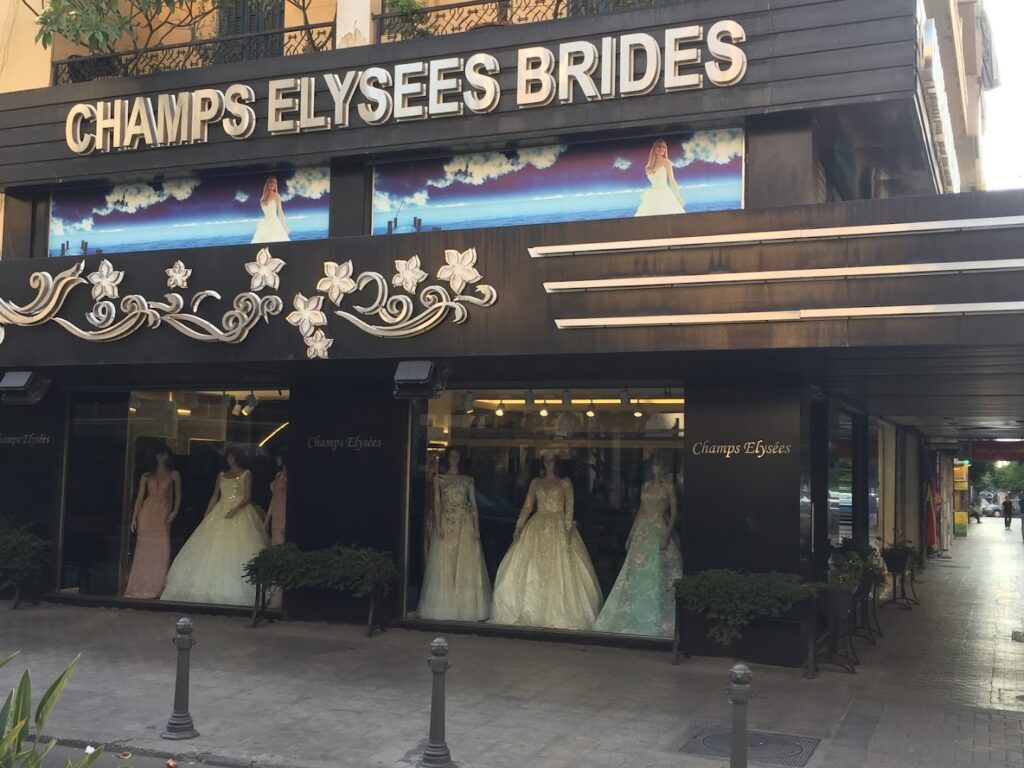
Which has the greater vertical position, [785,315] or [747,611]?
[785,315]

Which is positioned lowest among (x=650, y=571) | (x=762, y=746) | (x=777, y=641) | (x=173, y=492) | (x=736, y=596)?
(x=762, y=746)

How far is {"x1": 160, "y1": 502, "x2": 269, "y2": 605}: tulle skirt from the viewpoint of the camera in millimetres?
13492

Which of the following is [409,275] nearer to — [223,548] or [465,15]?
[465,15]

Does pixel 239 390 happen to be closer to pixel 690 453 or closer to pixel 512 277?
pixel 512 277

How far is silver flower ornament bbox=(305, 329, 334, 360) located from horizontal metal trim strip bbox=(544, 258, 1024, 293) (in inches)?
98.5

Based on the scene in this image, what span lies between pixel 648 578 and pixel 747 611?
1715mm

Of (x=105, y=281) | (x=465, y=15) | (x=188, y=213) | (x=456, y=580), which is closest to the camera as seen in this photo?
(x=105, y=281)

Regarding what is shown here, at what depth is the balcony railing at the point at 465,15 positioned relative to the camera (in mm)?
12430

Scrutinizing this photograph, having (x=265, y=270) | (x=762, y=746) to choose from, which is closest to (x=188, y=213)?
(x=265, y=270)

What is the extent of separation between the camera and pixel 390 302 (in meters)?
A: 10.6

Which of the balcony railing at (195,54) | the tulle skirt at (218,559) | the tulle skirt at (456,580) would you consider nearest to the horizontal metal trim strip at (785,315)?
the tulle skirt at (456,580)

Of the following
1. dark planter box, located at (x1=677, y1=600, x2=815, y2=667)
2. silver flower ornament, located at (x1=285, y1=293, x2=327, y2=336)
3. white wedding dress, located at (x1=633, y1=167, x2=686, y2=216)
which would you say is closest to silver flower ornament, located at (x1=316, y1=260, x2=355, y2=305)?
silver flower ornament, located at (x1=285, y1=293, x2=327, y2=336)

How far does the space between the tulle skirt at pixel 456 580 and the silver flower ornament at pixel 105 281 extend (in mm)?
4826

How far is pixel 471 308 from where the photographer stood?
33.7ft
